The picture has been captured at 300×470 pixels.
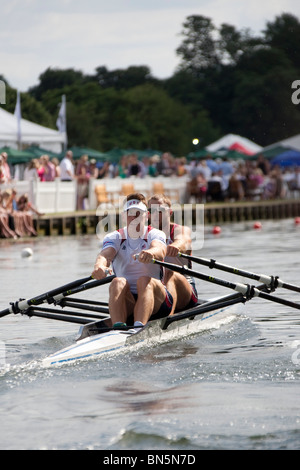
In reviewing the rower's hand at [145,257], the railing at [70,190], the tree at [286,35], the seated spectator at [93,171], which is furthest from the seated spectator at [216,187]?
the tree at [286,35]

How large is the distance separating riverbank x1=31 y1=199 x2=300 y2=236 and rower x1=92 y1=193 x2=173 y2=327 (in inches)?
741

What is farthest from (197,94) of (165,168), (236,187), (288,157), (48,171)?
(48,171)

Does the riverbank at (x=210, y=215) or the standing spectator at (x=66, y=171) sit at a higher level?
the standing spectator at (x=66, y=171)

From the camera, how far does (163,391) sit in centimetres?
930

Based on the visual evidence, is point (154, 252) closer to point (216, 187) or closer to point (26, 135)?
point (26, 135)

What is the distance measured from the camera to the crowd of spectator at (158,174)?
28.9 metres

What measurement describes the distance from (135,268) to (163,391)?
2.49m

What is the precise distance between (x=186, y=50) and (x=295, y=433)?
367ft

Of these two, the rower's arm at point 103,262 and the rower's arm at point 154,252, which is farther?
the rower's arm at point 103,262

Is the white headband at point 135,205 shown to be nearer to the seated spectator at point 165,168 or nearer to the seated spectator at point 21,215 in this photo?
the seated spectator at point 21,215

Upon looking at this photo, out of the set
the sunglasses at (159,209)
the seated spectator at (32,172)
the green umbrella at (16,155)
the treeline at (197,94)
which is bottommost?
the sunglasses at (159,209)

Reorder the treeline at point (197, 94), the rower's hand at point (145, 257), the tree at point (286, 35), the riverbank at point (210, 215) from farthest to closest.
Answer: the tree at point (286, 35) → the treeline at point (197, 94) → the riverbank at point (210, 215) → the rower's hand at point (145, 257)

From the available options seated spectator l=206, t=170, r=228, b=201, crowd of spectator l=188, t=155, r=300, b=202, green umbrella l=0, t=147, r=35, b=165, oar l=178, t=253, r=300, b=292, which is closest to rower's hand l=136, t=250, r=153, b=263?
oar l=178, t=253, r=300, b=292

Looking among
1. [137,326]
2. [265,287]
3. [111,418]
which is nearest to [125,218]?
[137,326]
